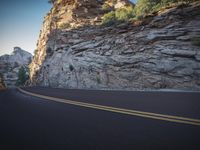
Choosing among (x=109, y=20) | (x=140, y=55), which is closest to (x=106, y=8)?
(x=109, y=20)

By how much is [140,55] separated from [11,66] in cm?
14297

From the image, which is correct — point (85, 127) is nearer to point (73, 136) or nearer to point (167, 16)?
point (73, 136)

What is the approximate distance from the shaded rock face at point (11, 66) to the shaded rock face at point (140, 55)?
3022 inches

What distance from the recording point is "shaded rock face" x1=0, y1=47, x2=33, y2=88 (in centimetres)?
11596

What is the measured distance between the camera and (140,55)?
20719 mm

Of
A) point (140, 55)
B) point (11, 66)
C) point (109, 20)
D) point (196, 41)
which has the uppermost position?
point (11, 66)

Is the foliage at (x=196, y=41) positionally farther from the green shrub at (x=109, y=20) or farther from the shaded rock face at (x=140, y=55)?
the green shrub at (x=109, y=20)

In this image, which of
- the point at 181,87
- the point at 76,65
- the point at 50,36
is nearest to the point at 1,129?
the point at 181,87

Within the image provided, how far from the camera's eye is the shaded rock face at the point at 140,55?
17109 mm

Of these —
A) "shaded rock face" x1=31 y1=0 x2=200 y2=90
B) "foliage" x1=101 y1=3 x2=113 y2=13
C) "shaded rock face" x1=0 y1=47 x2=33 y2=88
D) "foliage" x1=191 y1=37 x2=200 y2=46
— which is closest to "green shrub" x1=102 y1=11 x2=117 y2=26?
"shaded rock face" x1=31 y1=0 x2=200 y2=90

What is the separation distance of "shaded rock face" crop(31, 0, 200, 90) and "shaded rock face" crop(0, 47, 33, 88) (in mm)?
76759

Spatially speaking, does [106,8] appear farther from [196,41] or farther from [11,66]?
[11,66]

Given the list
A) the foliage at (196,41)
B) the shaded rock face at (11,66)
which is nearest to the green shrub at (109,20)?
the foliage at (196,41)

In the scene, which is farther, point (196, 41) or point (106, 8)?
point (106, 8)
